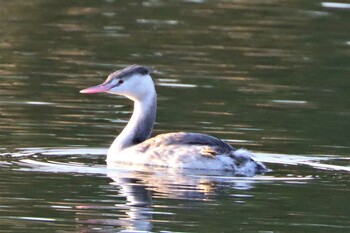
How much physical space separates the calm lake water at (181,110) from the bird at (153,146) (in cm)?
20

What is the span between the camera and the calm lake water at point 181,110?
13164 millimetres

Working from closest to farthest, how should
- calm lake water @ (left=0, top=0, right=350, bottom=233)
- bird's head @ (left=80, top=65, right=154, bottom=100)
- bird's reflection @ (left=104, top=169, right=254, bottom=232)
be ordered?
bird's reflection @ (left=104, top=169, right=254, bottom=232) → calm lake water @ (left=0, top=0, right=350, bottom=233) → bird's head @ (left=80, top=65, right=154, bottom=100)

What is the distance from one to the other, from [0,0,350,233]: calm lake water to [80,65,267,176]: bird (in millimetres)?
196

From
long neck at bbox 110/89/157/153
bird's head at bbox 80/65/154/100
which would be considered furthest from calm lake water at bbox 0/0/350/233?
bird's head at bbox 80/65/154/100

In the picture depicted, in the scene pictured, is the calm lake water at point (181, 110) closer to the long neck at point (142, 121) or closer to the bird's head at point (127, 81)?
the long neck at point (142, 121)

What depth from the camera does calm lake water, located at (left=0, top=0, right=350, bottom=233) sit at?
13.2 metres

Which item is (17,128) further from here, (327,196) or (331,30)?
(331,30)

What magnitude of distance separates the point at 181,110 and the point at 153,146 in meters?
3.20

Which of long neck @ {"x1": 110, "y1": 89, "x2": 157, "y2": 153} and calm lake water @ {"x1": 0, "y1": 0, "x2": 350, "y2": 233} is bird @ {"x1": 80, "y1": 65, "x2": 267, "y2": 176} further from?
calm lake water @ {"x1": 0, "y1": 0, "x2": 350, "y2": 233}

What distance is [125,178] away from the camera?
49.2 ft

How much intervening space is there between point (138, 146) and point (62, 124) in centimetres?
170

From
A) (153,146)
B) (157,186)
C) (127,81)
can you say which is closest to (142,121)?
(127,81)

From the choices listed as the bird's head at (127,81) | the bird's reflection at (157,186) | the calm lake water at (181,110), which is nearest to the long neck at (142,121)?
the bird's head at (127,81)

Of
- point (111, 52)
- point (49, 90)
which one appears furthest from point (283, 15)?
point (49, 90)
